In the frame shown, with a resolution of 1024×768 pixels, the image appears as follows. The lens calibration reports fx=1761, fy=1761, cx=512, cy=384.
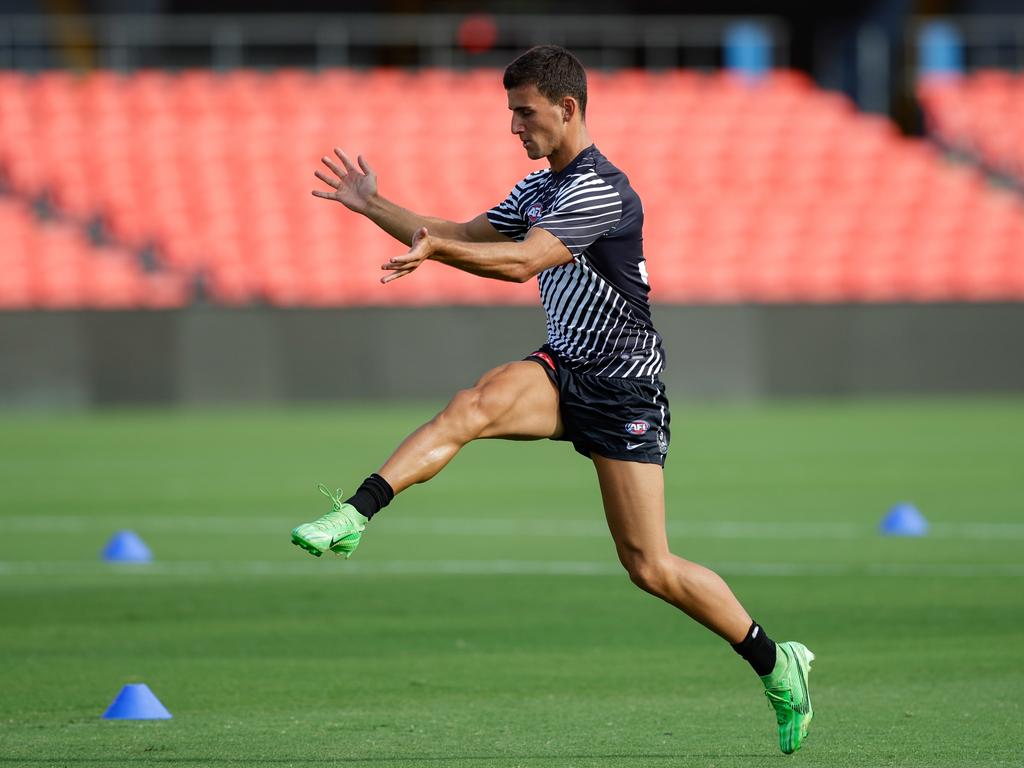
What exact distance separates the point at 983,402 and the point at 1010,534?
13.3 metres

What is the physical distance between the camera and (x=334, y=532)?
18.4 ft

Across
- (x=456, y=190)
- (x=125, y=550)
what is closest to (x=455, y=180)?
(x=456, y=190)

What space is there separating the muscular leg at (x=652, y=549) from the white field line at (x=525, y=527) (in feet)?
18.6

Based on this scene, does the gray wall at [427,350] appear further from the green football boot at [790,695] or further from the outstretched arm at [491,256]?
the outstretched arm at [491,256]

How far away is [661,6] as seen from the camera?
34.6 m

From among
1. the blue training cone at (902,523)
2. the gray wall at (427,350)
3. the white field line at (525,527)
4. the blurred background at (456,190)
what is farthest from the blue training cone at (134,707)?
the gray wall at (427,350)

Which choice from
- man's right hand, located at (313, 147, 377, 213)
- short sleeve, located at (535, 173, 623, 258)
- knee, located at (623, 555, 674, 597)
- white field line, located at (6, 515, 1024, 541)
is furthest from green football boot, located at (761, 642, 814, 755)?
white field line, located at (6, 515, 1024, 541)

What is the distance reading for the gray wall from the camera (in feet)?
78.2

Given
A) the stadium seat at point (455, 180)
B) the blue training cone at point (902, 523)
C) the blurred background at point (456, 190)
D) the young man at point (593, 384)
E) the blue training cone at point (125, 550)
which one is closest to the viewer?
the young man at point (593, 384)

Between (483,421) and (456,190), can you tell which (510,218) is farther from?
(456,190)

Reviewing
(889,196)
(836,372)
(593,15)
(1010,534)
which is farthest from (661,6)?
(1010,534)

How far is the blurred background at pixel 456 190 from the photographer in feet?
79.2

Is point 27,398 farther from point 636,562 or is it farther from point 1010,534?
point 636,562

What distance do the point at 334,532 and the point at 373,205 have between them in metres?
1.50
